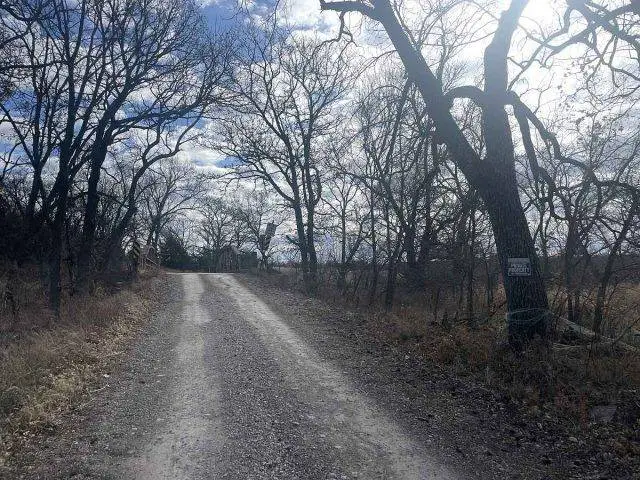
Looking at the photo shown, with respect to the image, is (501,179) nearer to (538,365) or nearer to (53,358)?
(538,365)

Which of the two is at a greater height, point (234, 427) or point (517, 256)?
point (517, 256)

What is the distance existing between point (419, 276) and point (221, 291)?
8.38 meters

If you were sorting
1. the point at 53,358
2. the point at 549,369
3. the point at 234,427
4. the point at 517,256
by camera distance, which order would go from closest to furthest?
the point at 234,427 → the point at 549,369 → the point at 53,358 → the point at 517,256

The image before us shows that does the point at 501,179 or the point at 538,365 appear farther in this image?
the point at 501,179

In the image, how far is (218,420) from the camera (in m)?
5.75

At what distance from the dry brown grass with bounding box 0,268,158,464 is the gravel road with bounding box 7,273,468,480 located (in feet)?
1.14

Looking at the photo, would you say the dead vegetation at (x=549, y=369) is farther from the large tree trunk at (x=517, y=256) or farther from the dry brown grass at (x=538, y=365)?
the large tree trunk at (x=517, y=256)

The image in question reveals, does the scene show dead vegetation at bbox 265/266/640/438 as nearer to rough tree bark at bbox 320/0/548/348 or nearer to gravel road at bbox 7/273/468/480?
rough tree bark at bbox 320/0/548/348

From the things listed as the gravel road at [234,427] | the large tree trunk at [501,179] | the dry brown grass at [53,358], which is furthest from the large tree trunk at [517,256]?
the dry brown grass at [53,358]

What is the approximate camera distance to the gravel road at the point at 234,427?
456cm

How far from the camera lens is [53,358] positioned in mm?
7613

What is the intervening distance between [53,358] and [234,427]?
3771mm

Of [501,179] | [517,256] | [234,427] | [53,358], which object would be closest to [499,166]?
[501,179]

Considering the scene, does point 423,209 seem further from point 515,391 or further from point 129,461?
point 129,461
